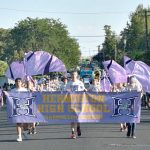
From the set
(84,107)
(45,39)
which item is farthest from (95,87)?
(45,39)

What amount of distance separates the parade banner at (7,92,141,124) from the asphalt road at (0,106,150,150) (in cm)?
53

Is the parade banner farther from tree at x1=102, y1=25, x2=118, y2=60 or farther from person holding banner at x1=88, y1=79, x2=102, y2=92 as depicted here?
tree at x1=102, y1=25, x2=118, y2=60

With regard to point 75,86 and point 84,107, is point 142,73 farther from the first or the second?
point 84,107

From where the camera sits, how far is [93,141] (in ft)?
52.5

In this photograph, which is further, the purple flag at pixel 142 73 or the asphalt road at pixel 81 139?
the purple flag at pixel 142 73

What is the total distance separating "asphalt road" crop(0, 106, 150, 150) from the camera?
14727 mm

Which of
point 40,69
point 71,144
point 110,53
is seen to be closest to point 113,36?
point 110,53

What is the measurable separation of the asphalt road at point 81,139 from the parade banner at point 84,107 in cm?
53

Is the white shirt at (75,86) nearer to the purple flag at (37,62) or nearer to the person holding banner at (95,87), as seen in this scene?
the person holding banner at (95,87)

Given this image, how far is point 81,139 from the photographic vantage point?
16625mm

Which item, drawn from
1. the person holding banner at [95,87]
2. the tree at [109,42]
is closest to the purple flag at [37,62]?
the person holding banner at [95,87]

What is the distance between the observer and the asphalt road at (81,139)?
14.7 meters

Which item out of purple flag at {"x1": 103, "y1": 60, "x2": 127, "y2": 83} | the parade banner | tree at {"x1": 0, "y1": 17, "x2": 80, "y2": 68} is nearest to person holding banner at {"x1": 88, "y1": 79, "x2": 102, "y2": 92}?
the parade banner

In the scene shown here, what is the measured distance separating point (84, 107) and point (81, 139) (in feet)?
2.90
